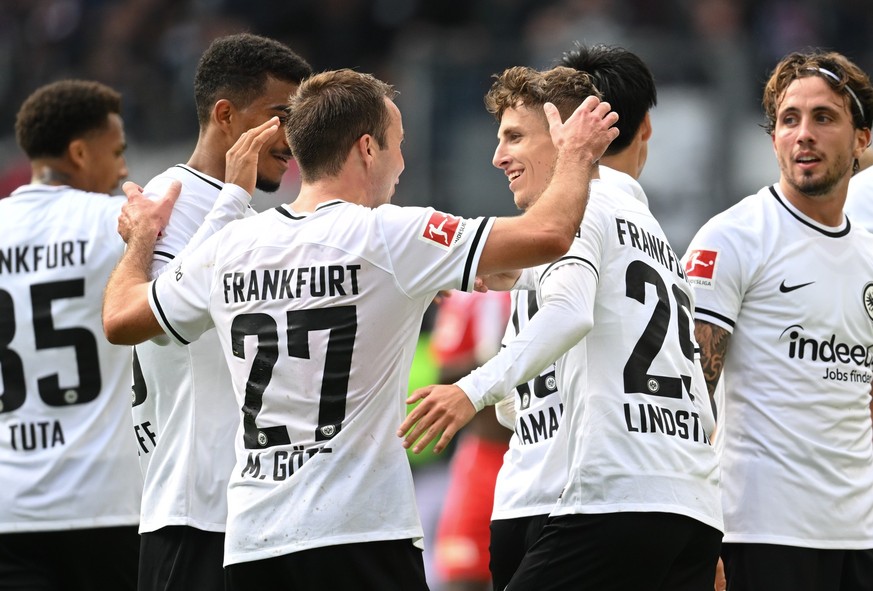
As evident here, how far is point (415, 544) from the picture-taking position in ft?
14.2

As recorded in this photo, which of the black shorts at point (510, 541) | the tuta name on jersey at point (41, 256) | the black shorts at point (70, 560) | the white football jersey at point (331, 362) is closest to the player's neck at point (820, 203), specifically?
the black shorts at point (510, 541)

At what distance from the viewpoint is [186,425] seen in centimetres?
502

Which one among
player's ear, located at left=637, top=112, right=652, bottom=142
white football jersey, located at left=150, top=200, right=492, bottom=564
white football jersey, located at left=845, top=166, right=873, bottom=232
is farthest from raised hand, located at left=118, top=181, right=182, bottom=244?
white football jersey, located at left=845, top=166, right=873, bottom=232

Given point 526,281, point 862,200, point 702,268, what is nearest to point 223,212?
point 526,281

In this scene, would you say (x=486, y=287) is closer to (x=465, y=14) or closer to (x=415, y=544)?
(x=415, y=544)

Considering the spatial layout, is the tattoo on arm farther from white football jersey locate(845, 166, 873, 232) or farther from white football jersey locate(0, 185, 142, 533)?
white football jersey locate(0, 185, 142, 533)

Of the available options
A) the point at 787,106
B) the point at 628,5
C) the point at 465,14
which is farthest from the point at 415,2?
the point at 787,106

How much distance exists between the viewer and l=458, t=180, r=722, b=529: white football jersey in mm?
4547

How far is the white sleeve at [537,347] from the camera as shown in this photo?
4.27 m

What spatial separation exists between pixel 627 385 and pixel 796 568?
1314 millimetres

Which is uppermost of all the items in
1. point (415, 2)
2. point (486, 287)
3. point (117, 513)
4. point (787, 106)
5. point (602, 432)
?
point (415, 2)

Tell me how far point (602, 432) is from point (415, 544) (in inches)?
30.1

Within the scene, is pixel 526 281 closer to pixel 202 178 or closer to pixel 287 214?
pixel 287 214

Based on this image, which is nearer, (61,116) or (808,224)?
(808,224)
